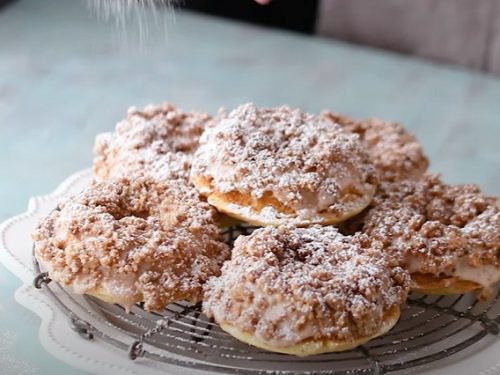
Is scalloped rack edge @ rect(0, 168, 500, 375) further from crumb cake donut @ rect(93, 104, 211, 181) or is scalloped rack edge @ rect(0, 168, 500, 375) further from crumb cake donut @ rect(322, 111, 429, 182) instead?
crumb cake donut @ rect(322, 111, 429, 182)

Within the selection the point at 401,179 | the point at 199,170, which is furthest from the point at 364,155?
the point at 199,170

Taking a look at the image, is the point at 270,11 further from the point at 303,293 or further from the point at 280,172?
the point at 303,293

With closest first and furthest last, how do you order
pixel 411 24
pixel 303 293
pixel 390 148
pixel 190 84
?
1. pixel 303 293
2. pixel 390 148
3. pixel 190 84
4. pixel 411 24

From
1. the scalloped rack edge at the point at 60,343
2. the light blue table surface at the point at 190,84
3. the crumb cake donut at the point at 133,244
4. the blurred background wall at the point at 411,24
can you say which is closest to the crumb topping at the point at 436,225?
the scalloped rack edge at the point at 60,343

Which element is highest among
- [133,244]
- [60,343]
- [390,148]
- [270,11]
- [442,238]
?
[270,11]

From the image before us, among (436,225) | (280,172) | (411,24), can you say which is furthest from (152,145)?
(411,24)

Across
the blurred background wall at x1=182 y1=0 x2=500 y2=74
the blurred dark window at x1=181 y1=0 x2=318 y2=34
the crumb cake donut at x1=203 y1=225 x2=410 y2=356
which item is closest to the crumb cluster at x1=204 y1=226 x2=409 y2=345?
the crumb cake donut at x1=203 y1=225 x2=410 y2=356

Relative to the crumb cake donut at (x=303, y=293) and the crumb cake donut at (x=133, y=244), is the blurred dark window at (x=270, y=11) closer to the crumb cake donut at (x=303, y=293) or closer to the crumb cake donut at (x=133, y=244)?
the crumb cake donut at (x=133, y=244)
